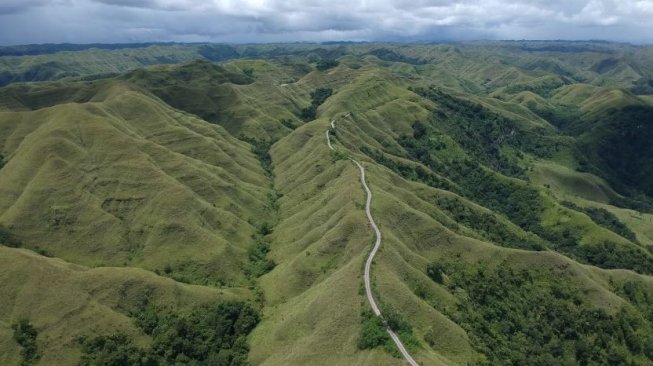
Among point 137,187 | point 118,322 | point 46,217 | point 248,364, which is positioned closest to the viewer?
point 248,364

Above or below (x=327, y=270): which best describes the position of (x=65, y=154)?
above

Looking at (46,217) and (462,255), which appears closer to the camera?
(462,255)

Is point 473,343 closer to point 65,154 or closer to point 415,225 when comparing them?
point 415,225

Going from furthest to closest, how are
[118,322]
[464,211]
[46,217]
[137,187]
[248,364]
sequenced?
[464,211] → [137,187] → [46,217] → [118,322] → [248,364]

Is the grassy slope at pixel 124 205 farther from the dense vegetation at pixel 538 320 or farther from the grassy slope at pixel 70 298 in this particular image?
the dense vegetation at pixel 538 320

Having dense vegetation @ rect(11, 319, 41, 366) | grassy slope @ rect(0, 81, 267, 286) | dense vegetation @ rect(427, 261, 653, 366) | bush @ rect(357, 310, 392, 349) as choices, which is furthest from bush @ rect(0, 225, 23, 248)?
dense vegetation @ rect(427, 261, 653, 366)

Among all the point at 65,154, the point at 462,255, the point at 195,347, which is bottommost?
the point at 195,347

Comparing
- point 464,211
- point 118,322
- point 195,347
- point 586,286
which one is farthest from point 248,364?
point 464,211

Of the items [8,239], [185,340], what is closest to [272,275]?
[185,340]

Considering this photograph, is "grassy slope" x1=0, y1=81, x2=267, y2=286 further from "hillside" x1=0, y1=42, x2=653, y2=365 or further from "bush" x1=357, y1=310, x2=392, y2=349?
"bush" x1=357, y1=310, x2=392, y2=349
